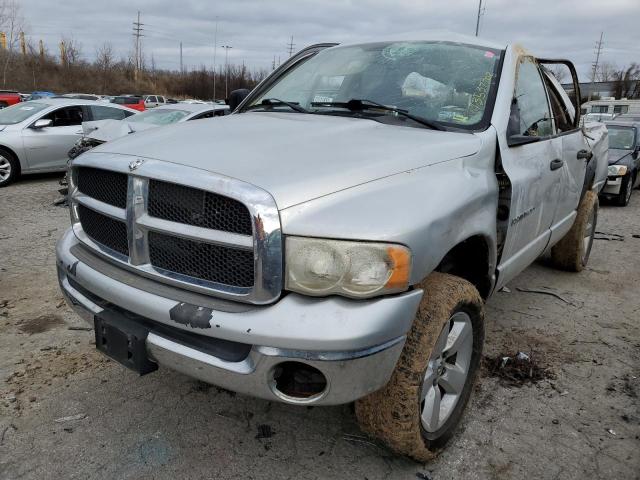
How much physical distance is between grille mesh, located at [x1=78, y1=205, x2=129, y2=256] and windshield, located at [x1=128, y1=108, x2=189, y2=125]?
682cm

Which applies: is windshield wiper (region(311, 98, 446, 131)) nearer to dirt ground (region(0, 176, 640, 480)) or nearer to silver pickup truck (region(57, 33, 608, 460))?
silver pickup truck (region(57, 33, 608, 460))

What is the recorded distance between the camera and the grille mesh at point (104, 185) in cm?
217

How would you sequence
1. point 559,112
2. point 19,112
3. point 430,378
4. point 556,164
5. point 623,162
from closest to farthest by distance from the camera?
point 430,378 → point 556,164 → point 559,112 → point 19,112 → point 623,162

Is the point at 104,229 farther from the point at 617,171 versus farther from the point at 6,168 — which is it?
the point at 617,171

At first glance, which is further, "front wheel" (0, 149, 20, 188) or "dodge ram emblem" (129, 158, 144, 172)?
"front wheel" (0, 149, 20, 188)

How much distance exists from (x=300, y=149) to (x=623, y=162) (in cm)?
961

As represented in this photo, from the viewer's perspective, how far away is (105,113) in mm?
10430

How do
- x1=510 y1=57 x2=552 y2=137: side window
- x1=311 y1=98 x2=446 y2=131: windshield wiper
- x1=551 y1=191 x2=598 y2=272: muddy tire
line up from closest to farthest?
x1=311 y1=98 x2=446 y2=131: windshield wiper → x1=510 y1=57 x2=552 y2=137: side window → x1=551 y1=191 x2=598 y2=272: muddy tire

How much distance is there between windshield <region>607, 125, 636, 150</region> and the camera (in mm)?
10531

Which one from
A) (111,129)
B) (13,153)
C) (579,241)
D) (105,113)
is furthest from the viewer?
(105,113)

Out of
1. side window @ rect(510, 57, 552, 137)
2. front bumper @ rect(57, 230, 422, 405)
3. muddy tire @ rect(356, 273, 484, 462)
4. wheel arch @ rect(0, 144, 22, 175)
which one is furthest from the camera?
wheel arch @ rect(0, 144, 22, 175)

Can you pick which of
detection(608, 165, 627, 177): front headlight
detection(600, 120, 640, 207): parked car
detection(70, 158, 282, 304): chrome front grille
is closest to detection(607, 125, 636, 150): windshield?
detection(600, 120, 640, 207): parked car

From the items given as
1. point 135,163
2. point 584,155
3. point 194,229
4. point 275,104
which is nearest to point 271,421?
point 194,229

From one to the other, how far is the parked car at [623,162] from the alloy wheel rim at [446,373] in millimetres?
8369
